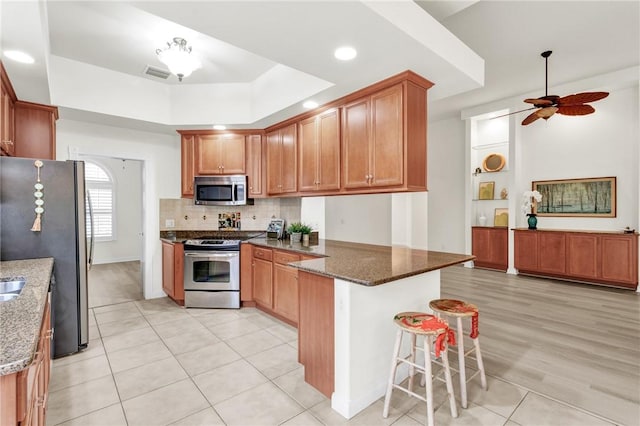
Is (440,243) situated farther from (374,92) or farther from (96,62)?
(96,62)

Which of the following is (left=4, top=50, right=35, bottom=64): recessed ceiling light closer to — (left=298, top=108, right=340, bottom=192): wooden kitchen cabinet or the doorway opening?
(left=298, top=108, right=340, bottom=192): wooden kitchen cabinet

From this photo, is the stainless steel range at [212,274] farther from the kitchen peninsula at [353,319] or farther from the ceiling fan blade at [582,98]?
the ceiling fan blade at [582,98]

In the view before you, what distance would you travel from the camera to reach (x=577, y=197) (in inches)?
213

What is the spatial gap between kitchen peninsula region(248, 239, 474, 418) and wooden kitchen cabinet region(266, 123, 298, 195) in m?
1.72

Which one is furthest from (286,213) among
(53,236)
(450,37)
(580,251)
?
(580,251)

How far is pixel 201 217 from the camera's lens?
482 centimetres

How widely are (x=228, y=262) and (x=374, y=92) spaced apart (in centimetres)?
263

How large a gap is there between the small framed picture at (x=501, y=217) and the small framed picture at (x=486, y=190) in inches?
12.3

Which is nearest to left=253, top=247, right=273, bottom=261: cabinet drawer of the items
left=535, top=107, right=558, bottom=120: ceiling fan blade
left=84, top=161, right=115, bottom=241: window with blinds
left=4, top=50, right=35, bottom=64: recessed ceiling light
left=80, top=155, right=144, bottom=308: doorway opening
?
left=4, top=50, right=35, bottom=64: recessed ceiling light

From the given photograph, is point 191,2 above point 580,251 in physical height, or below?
above

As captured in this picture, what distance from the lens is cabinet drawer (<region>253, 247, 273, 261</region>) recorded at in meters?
3.75

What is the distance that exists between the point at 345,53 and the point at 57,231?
2769mm

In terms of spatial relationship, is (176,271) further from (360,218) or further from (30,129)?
(360,218)

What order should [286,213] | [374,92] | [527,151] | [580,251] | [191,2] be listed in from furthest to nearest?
[527,151], [580,251], [286,213], [374,92], [191,2]
